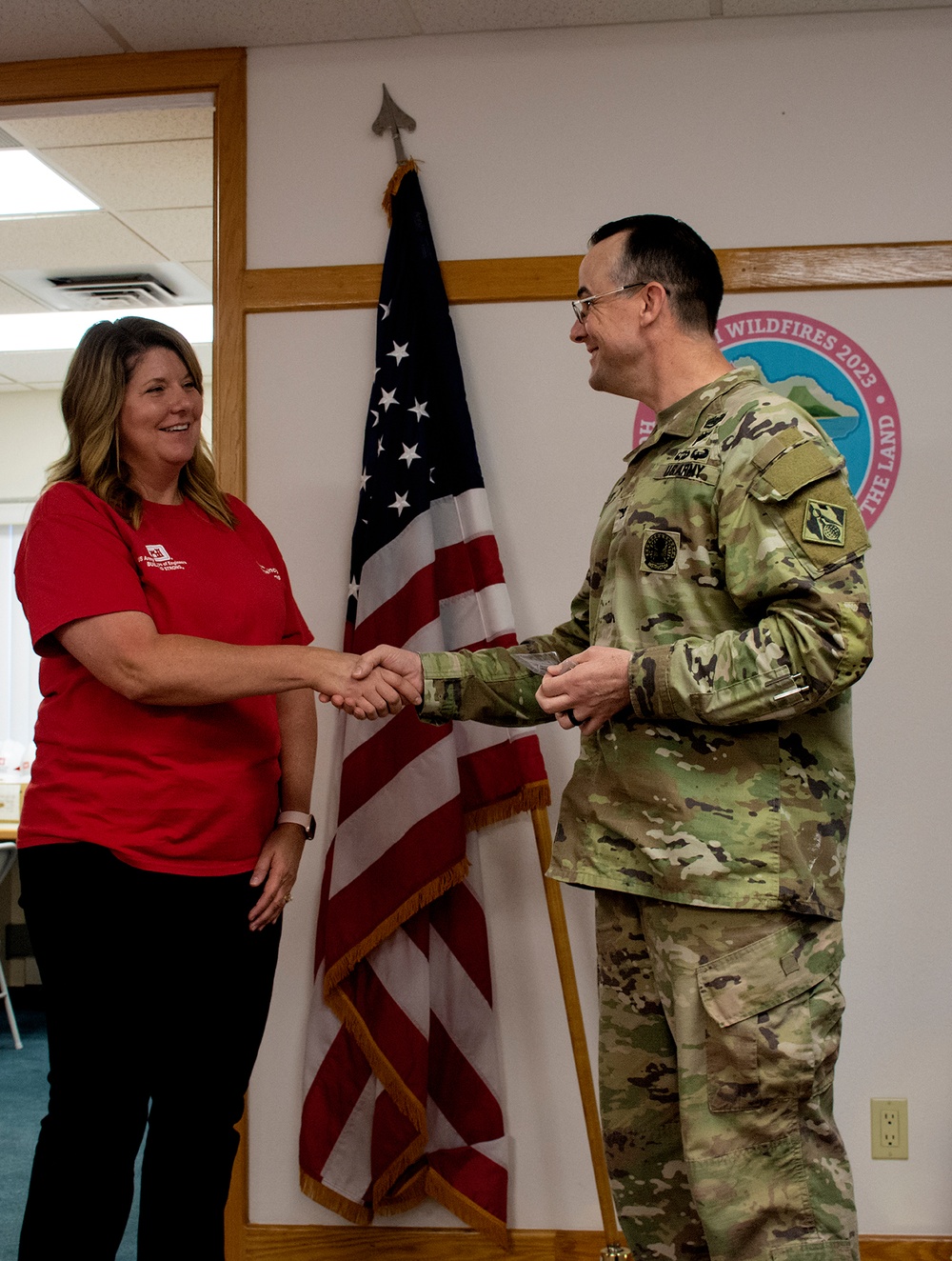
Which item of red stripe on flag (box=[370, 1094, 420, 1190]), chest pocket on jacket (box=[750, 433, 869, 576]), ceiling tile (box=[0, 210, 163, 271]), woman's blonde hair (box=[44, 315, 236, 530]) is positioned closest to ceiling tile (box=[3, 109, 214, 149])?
ceiling tile (box=[0, 210, 163, 271])

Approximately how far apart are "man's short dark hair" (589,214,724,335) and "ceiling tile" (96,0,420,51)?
1.17 m

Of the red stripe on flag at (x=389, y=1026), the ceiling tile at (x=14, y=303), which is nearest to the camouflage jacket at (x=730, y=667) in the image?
the red stripe on flag at (x=389, y=1026)

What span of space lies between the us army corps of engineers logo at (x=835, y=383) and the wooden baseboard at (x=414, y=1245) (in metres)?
1.62

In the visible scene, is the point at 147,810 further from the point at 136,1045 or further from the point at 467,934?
the point at 467,934

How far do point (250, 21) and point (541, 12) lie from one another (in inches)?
25.0

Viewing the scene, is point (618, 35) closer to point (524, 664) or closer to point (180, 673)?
point (524, 664)

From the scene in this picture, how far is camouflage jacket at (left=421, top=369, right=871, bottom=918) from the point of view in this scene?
4.43 ft

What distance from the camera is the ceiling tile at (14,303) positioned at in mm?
4930

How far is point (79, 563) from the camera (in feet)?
5.53

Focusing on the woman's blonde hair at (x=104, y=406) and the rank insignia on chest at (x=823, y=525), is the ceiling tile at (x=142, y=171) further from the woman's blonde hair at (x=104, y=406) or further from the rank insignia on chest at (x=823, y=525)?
the rank insignia on chest at (x=823, y=525)

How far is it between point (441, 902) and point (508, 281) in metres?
1.36

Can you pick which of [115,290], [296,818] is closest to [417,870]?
[296,818]

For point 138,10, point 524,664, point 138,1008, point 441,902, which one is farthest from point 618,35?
point 138,1008

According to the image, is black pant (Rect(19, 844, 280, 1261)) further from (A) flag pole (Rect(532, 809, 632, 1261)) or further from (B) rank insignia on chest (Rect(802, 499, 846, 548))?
(B) rank insignia on chest (Rect(802, 499, 846, 548))
